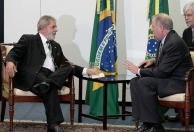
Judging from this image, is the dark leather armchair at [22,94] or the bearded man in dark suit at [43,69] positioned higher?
the bearded man in dark suit at [43,69]

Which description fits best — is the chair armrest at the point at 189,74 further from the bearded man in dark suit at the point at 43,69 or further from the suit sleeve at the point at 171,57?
the bearded man in dark suit at the point at 43,69

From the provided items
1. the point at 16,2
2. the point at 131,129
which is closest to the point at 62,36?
the point at 16,2

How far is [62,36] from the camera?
6.47 metres

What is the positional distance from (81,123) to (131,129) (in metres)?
0.66

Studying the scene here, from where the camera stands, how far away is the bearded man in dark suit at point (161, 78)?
442 centimetres

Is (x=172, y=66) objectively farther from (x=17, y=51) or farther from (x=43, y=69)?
(x=17, y=51)

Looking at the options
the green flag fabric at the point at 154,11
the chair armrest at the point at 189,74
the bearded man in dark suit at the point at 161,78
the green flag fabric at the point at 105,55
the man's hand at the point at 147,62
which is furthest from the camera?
the green flag fabric at the point at 105,55

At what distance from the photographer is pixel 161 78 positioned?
14.8ft

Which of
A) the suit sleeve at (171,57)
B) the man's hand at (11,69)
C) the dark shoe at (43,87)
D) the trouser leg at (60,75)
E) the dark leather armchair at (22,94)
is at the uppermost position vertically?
the suit sleeve at (171,57)

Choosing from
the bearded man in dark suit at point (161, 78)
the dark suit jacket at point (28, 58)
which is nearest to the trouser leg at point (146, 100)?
the bearded man in dark suit at point (161, 78)

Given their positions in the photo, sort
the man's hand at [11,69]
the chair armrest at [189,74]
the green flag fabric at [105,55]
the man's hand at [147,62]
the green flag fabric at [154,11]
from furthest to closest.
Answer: the green flag fabric at [105,55]
the green flag fabric at [154,11]
the man's hand at [147,62]
the man's hand at [11,69]
the chair armrest at [189,74]

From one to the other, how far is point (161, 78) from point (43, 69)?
140cm

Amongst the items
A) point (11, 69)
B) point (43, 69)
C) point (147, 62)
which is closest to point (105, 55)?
point (147, 62)

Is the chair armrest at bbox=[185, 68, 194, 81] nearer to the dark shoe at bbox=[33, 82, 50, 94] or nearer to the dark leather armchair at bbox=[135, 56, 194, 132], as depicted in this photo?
the dark leather armchair at bbox=[135, 56, 194, 132]
